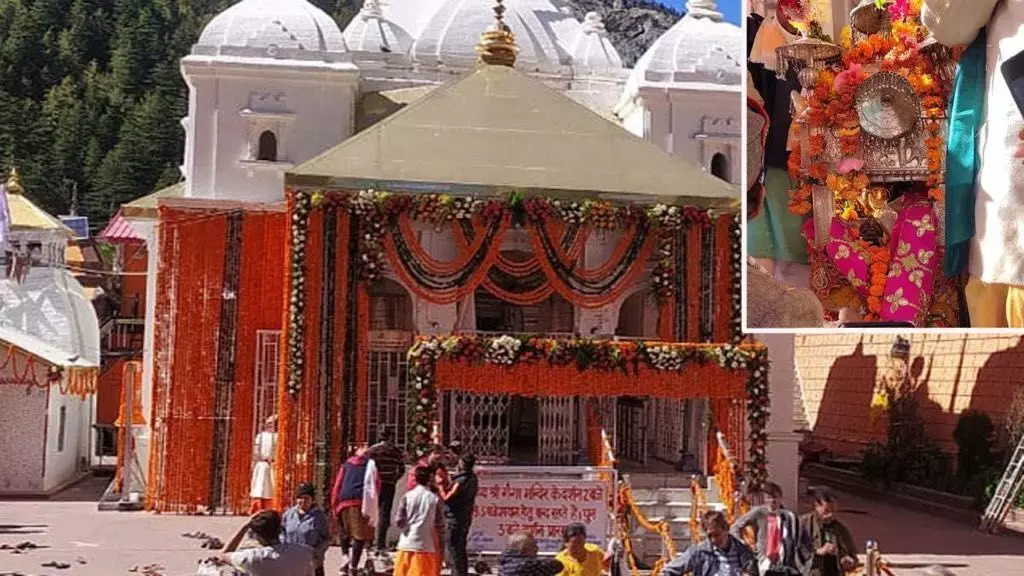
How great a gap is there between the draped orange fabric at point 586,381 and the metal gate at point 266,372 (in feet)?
14.4

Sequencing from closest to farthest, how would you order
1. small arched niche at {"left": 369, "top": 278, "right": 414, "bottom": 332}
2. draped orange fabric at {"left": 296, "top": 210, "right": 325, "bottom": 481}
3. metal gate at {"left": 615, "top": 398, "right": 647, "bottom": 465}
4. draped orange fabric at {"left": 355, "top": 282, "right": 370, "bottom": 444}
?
draped orange fabric at {"left": 296, "top": 210, "right": 325, "bottom": 481}, draped orange fabric at {"left": 355, "top": 282, "right": 370, "bottom": 444}, metal gate at {"left": 615, "top": 398, "right": 647, "bottom": 465}, small arched niche at {"left": 369, "top": 278, "right": 414, "bottom": 332}

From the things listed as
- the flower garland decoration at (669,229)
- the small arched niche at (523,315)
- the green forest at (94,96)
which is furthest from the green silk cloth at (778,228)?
the green forest at (94,96)

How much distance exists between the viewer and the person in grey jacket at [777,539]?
9.73 metres

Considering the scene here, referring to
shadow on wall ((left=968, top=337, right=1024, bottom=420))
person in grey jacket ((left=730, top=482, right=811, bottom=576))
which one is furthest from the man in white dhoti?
shadow on wall ((left=968, top=337, right=1024, bottom=420))

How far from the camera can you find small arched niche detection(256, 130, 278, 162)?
70.7ft

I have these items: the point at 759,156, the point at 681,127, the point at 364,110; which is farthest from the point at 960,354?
the point at 759,156

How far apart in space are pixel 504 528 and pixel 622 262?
490 cm

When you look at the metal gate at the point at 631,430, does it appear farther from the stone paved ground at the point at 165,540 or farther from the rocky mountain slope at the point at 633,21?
the rocky mountain slope at the point at 633,21

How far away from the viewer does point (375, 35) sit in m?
25.2

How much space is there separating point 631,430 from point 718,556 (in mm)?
11540

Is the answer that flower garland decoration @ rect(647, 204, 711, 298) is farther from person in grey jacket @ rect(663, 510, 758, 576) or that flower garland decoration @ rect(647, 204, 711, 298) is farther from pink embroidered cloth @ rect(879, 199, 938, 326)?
pink embroidered cloth @ rect(879, 199, 938, 326)

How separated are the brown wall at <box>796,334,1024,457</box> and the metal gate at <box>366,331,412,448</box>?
22.6ft

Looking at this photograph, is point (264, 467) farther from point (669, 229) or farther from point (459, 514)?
point (669, 229)

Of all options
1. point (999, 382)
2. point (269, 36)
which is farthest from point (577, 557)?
point (999, 382)
